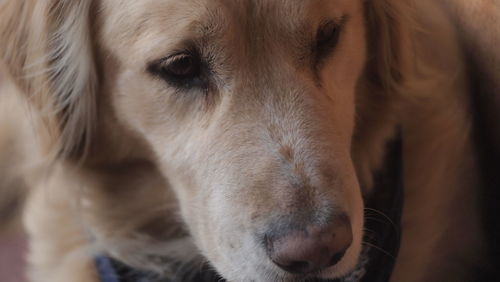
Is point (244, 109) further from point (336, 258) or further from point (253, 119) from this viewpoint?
point (336, 258)

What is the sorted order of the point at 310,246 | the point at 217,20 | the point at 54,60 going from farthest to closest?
the point at 54,60 < the point at 217,20 < the point at 310,246

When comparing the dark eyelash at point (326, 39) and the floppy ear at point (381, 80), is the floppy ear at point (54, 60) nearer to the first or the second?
the dark eyelash at point (326, 39)

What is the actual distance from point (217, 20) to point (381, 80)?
589 millimetres

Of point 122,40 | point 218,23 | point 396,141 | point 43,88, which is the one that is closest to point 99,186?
point 43,88

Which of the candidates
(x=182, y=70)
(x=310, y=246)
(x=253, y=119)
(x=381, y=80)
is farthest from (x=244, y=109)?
(x=381, y=80)

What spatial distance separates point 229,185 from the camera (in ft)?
4.66

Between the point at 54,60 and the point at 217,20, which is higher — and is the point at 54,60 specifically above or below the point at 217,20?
below

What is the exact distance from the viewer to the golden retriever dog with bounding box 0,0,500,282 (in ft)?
4.58

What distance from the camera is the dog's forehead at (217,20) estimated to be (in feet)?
4.64

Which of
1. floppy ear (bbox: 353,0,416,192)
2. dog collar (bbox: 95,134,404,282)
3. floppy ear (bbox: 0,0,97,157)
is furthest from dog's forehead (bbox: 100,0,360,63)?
dog collar (bbox: 95,134,404,282)

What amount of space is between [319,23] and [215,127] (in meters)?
0.32

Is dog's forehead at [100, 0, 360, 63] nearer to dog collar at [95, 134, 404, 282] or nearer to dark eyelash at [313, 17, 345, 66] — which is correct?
dark eyelash at [313, 17, 345, 66]

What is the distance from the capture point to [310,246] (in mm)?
1297

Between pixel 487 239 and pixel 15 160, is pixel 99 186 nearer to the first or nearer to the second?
pixel 15 160
